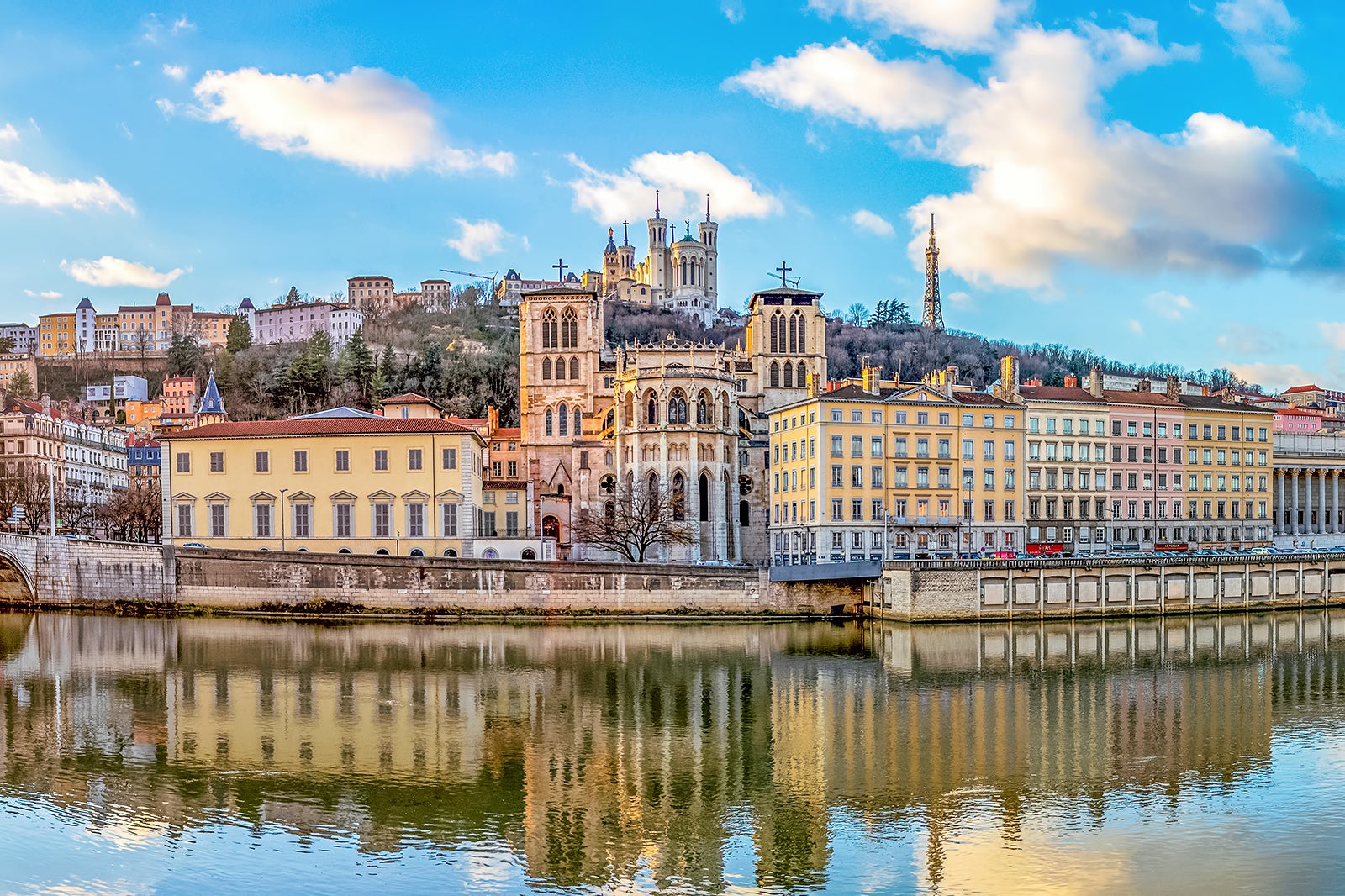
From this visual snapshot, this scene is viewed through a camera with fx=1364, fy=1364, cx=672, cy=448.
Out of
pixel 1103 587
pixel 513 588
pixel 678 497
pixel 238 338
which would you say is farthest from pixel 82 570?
pixel 238 338

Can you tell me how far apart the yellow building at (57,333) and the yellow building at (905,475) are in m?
158

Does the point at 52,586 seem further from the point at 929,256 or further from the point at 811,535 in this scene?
the point at 929,256

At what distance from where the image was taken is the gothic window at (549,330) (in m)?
88.5

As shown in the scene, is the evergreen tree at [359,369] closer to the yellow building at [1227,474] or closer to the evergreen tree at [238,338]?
the evergreen tree at [238,338]

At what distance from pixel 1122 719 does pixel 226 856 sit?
22716 millimetres

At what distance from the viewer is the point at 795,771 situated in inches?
1158

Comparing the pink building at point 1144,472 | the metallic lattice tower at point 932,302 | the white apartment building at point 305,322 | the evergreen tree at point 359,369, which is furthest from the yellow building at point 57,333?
the pink building at point 1144,472

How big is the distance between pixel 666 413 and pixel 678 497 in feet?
16.3

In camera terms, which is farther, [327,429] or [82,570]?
[327,429]

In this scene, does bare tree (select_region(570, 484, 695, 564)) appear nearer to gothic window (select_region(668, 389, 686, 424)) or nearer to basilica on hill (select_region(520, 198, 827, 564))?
basilica on hill (select_region(520, 198, 827, 564))

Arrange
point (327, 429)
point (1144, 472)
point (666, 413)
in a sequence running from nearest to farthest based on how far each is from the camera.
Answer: point (327, 429) → point (1144, 472) → point (666, 413)

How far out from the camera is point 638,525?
7262 cm

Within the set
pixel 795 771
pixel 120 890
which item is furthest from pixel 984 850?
pixel 120 890

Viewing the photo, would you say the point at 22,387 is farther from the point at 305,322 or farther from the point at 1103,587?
the point at 1103,587
